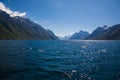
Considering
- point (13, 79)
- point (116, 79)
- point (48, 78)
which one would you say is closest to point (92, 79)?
point (116, 79)

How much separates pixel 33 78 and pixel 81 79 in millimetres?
7540

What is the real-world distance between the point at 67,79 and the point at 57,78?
1.62 m

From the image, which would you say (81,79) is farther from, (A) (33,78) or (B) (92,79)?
(A) (33,78)

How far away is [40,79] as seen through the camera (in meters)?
20.0

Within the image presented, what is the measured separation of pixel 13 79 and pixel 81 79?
10381mm

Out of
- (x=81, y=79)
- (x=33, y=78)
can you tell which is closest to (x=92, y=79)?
(x=81, y=79)

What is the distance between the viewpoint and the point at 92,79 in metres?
20.5

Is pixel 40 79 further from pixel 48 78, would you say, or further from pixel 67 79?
pixel 67 79

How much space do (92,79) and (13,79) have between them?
12.2m

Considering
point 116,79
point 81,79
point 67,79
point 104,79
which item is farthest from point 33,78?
point 116,79

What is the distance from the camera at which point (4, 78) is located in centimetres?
1994

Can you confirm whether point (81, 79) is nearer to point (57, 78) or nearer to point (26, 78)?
point (57, 78)

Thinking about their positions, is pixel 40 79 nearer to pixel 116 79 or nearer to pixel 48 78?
pixel 48 78

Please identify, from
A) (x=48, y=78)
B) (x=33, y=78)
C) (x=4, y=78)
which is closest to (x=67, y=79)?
(x=48, y=78)
